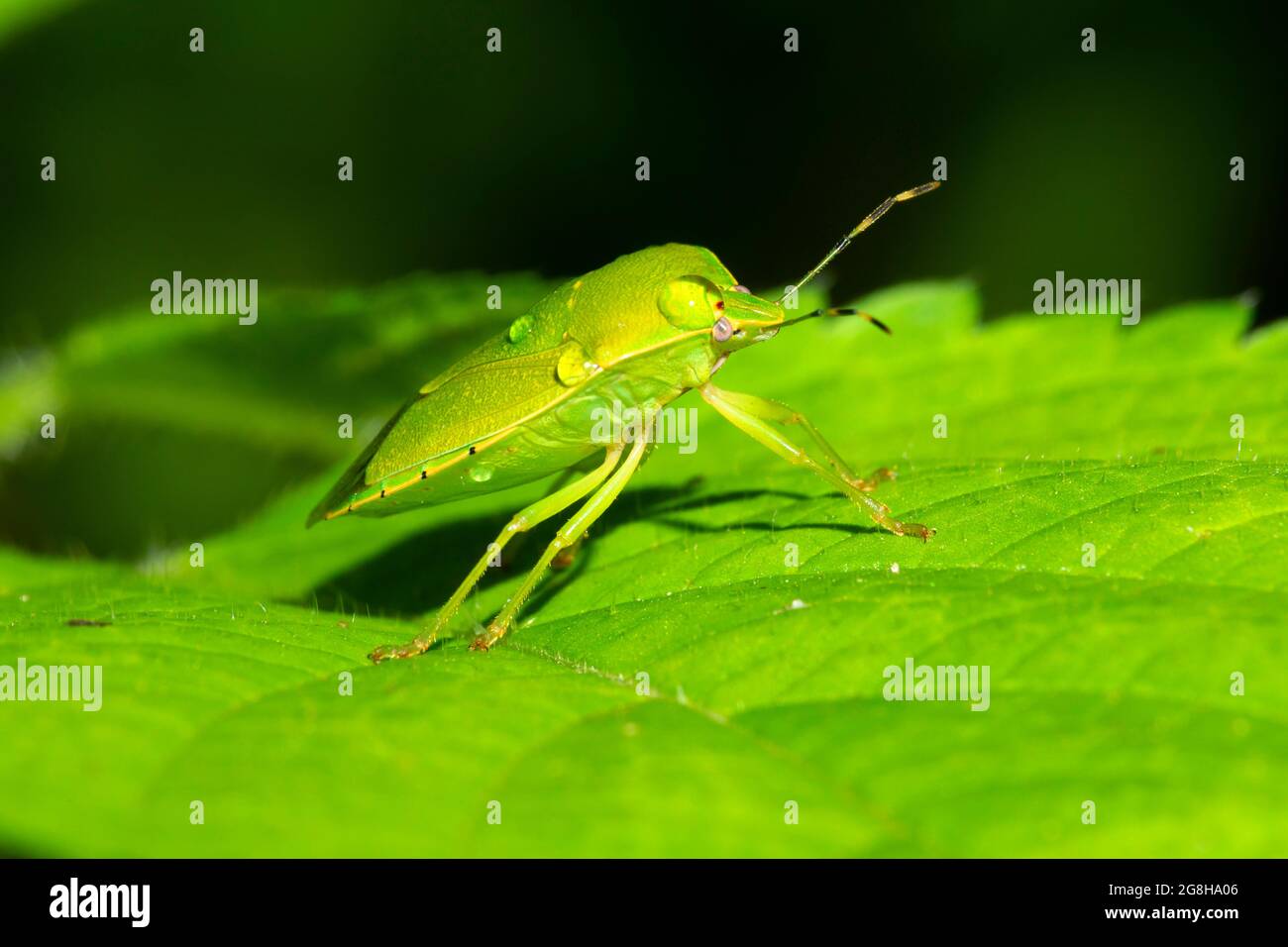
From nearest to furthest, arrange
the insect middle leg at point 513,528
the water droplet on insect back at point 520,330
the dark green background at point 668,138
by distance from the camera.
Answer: the insect middle leg at point 513,528 < the water droplet on insect back at point 520,330 < the dark green background at point 668,138

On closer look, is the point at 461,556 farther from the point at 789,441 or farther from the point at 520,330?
the point at 789,441

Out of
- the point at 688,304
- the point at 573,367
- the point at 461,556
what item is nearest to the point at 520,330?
the point at 573,367

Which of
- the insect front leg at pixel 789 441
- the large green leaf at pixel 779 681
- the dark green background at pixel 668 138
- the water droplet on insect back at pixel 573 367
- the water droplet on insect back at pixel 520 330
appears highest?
the dark green background at pixel 668 138

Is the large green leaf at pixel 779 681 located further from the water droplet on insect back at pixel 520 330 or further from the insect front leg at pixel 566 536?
the water droplet on insect back at pixel 520 330

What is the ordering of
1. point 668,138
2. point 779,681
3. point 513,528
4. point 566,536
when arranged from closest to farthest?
point 779,681 < point 566,536 < point 513,528 < point 668,138

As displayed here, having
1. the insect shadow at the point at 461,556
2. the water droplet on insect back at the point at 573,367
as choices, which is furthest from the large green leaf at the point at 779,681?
the water droplet on insect back at the point at 573,367

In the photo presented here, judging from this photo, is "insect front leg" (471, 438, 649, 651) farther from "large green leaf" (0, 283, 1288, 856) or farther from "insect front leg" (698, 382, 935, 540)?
"insect front leg" (698, 382, 935, 540)
